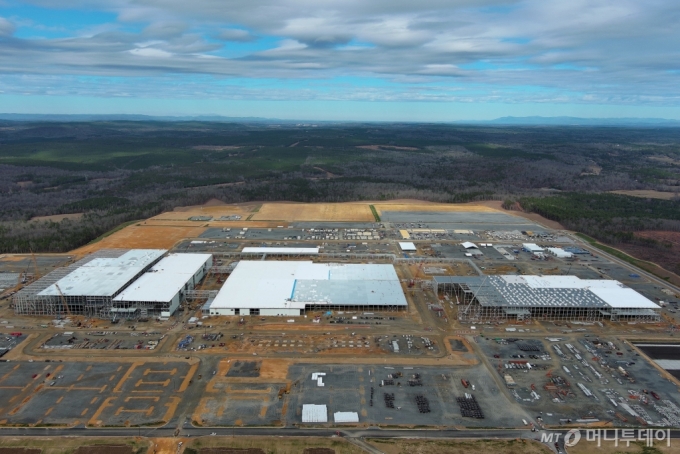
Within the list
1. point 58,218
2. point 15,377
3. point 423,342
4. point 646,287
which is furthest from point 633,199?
point 58,218

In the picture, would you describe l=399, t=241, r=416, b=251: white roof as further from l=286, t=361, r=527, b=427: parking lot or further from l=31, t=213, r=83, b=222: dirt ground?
l=31, t=213, r=83, b=222: dirt ground

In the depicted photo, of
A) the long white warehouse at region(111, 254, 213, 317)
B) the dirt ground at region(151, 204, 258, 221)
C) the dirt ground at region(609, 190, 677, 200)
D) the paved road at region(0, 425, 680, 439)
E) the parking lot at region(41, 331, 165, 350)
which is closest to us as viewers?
the paved road at region(0, 425, 680, 439)

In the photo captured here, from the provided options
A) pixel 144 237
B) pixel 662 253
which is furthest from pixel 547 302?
pixel 144 237

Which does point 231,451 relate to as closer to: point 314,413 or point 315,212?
point 314,413

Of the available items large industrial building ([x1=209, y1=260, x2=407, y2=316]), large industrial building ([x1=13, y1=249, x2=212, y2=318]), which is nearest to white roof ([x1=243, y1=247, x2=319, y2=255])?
large industrial building ([x1=209, y1=260, x2=407, y2=316])

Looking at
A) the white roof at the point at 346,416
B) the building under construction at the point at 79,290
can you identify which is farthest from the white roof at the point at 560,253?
the building under construction at the point at 79,290

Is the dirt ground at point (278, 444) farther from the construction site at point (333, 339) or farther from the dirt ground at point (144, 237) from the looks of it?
the dirt ground at point (144, 237)
